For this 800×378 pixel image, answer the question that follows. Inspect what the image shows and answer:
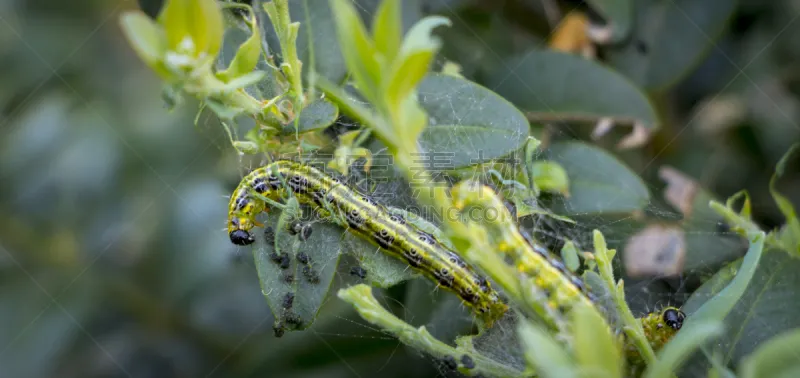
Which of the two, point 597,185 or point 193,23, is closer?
point 193,23

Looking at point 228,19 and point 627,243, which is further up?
point 228,19

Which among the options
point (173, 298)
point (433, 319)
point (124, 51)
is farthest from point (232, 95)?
point (124, 51)

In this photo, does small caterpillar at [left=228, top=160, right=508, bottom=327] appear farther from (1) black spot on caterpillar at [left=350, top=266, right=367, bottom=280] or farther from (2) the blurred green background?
(2) the blurred green background

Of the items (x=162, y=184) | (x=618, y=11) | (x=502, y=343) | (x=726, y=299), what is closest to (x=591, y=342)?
(x=726, y=299)

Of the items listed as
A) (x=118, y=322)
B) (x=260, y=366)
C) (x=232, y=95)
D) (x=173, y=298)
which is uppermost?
(x=232, y=95)

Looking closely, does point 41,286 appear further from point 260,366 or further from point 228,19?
point 228,19

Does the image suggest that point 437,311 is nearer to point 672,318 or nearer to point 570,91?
point 672,318

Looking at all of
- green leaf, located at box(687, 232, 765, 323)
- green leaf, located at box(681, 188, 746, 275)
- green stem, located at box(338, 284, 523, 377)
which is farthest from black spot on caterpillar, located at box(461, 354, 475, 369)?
green leaf, located at box(681, 188, 746, 275)

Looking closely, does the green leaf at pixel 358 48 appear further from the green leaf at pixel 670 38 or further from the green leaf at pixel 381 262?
the green leaf at pixel 670 38
